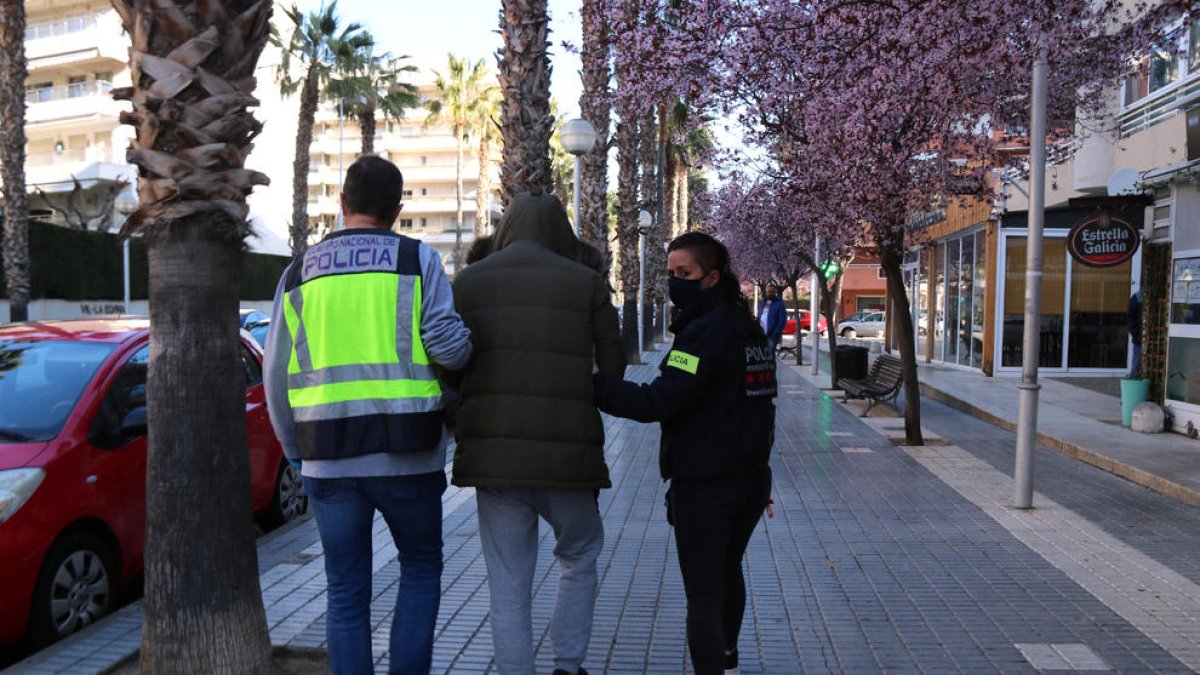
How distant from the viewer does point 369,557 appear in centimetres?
332

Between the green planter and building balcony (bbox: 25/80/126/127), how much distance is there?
125ft

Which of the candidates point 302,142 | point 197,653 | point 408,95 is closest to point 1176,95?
point 197,653

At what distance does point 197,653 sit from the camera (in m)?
3.47

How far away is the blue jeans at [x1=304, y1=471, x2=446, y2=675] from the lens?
322 centimetres

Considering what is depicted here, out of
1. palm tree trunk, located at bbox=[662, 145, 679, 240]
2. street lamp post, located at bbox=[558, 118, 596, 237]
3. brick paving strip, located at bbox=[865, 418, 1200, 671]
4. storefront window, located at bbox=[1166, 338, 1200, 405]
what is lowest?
brick paving strip, located at bbox=[865, 418, 1200, 671]

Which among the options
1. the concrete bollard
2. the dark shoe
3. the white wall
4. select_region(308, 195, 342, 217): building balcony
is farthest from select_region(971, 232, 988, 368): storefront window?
select_region(308, 195, 342, 217): building balcony

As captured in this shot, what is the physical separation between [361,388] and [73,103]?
42.7m

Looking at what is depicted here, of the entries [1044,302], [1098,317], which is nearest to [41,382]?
[1044,302]

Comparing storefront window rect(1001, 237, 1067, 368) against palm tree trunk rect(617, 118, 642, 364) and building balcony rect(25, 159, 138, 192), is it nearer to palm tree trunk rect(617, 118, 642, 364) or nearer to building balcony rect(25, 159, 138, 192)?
palm tree trunk rect(617, 118, 642, 364)

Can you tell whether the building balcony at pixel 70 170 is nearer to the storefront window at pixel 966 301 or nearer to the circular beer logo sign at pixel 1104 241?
the storefront window at pixel 966 301

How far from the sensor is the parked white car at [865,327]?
45.9 metres

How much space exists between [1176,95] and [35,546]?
13519 mm

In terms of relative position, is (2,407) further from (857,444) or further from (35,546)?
(857,444)

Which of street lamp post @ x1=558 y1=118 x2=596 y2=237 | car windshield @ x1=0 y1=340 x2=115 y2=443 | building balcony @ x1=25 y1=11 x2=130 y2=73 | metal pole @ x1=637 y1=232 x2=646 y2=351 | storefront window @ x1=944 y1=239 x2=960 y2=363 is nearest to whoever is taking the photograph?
car windshield @ x1=0 y1=340 x2=115 y2=443
